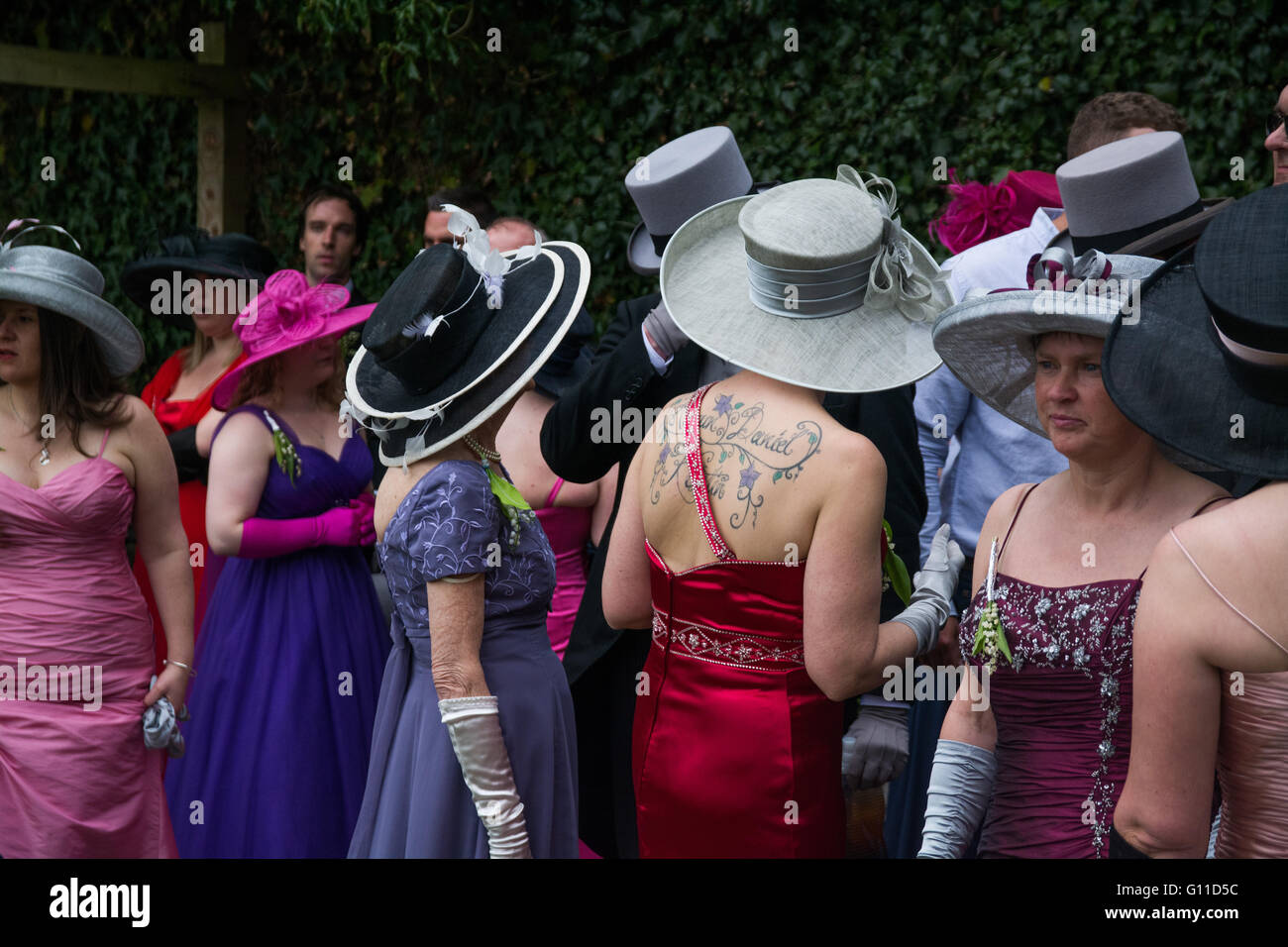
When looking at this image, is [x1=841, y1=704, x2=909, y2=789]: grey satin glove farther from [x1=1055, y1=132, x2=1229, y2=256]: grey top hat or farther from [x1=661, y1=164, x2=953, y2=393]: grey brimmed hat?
[x1=1055, y1=132, x2=1229, y2=256]: grey top hat

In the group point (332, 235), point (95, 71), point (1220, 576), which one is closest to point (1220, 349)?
point (1220, 576)

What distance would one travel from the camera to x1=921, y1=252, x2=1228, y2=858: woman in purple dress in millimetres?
Result: 1987

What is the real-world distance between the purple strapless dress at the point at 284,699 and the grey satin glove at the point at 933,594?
191cm

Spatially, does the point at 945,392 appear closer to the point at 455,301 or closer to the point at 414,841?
the point at 455,301

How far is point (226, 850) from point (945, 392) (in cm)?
231

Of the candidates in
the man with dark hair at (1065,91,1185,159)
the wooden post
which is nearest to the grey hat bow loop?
the man with dark hair at (1065,91,1185,159)

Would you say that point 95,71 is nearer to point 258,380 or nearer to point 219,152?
point 219,152

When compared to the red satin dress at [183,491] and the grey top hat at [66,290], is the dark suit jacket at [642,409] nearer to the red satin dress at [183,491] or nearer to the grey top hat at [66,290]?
the grey top hat at [66,290]

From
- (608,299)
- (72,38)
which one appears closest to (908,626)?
(608,299)

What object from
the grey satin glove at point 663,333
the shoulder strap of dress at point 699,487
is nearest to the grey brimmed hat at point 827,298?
the shoulder strap of dress at point 699,487

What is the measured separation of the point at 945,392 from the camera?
3.21 meters

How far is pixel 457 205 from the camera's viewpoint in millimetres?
4852

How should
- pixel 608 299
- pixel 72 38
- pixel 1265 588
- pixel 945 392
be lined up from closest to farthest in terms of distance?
pixel 1265 588 → pixel 945 392 → pixel 608 299 → pixel 72 38

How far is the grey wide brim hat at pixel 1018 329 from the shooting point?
6.50 feet
